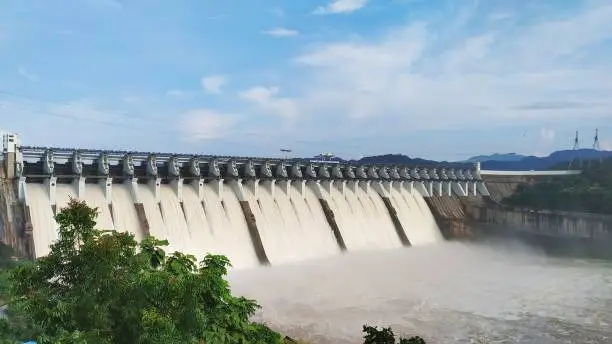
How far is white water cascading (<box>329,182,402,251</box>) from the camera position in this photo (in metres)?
31.6

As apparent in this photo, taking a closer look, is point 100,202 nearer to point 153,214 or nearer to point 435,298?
point 153,214

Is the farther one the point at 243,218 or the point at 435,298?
the point at 243,218

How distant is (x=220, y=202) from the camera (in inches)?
1066

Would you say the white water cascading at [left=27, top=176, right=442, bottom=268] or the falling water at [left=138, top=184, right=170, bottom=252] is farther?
the falling water at [left=138, top=184, right=170, bottom=252]

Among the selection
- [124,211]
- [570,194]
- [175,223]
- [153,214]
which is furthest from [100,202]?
[570,194]

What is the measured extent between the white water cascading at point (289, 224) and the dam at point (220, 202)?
67 millimetres

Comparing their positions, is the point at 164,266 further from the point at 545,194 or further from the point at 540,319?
the point at 545,194

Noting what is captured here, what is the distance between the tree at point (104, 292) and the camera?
5.63 metres

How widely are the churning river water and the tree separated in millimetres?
10980

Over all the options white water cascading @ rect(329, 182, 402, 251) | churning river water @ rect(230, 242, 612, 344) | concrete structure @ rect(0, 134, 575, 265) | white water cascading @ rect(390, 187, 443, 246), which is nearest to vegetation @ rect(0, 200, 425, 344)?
churning river water @ rect(230, 242, 612, 344)

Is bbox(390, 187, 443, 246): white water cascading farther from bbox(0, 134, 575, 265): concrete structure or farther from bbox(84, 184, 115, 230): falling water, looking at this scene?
bbox(84, 184, 115, 230): falling water

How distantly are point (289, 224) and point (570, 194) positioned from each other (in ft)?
83.6

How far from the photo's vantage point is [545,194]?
43188mm

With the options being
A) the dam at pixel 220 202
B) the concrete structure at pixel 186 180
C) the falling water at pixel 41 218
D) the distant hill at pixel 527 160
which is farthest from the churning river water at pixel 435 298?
the distant hill at pixel 527 160
